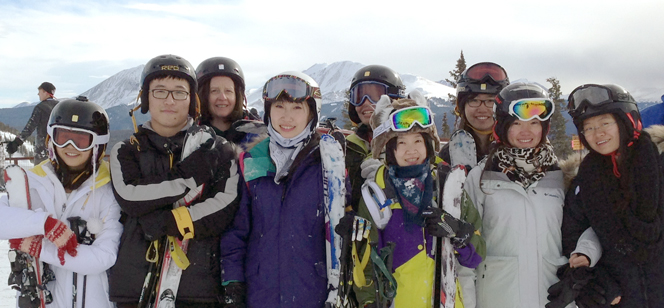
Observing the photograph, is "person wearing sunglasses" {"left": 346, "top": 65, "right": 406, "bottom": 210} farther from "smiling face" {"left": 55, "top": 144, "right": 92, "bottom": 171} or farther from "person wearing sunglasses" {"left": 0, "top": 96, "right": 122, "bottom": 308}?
"smiling face" {"left": 55, "top": 144, "right": 92, "bottom": 171}

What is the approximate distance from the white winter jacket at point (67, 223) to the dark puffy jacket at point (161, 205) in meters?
0.12

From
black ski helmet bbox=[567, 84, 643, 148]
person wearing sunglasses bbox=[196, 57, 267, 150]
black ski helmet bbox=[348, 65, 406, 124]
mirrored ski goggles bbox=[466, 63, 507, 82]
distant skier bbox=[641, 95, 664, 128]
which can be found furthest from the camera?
black ski helmet bbox=[348, 65, 406, 124]

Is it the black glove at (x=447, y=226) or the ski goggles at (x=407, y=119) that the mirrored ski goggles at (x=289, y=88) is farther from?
the black glove at (x=447, y=226)

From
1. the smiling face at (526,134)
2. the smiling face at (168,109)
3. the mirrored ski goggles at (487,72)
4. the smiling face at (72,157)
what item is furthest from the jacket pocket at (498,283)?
the smiling face at (72,157)

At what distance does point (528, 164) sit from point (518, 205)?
0.35 meters

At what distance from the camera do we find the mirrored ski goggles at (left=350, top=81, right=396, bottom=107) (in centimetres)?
491

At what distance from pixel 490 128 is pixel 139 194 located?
11.2 feet

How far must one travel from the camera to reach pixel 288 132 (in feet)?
10.9

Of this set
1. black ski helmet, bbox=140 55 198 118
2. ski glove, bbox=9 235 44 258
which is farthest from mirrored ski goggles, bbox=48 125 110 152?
ski glove, bbox=9 235 44 258

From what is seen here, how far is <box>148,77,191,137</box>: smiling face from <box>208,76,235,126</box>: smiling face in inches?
37.7

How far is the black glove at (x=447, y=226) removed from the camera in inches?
111

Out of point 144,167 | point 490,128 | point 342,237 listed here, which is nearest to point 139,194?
point 144,167

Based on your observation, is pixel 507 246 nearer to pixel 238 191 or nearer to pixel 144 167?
pixel 238 191

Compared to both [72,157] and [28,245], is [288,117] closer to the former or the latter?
[72,157]
